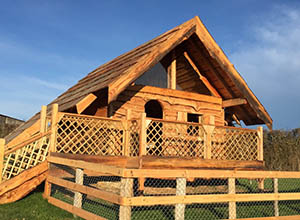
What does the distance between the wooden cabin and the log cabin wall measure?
4cm

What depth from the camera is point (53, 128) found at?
9461 mm

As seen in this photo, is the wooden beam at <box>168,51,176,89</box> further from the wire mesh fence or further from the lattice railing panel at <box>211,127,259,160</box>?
the wire mesh fence

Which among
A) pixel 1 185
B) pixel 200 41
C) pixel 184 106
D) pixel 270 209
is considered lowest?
pixel 270 209

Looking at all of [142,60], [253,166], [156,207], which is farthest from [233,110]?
[156,207]

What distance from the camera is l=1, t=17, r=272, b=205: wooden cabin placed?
32.4ft

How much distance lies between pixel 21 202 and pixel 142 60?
5.67m

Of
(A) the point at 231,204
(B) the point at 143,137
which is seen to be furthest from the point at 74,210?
(A) the point at 231,204

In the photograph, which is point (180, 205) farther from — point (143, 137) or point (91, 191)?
point (143, 137)

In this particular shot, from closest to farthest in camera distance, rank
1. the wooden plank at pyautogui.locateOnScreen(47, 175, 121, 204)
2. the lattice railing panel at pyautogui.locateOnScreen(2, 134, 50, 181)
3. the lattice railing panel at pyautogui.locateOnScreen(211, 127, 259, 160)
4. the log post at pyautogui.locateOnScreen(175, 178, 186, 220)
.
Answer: the wooden plank at pyautogui.locateOnScreen(47, 175, 121, 204) < the log post at pyautogui.locateOnScreen(175, 178, 186, 220) < the lattice railing panel at pyautogui.locateOnScreen(2, 134, 50, 181) < the lattice railing panel at pyautogui.locateOnScreen(211, 127, 259, 160)

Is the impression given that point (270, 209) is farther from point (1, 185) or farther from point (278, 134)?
point (278, 134)

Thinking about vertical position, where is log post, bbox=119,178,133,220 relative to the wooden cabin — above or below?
below

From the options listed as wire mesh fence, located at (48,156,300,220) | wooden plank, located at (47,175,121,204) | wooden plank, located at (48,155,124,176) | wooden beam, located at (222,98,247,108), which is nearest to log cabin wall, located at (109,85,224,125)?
wooden beam, located at (222,98,247,108)

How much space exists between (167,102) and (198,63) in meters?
2.37

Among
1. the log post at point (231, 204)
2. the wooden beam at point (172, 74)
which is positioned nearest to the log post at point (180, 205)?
the log post at point (231, 204)
